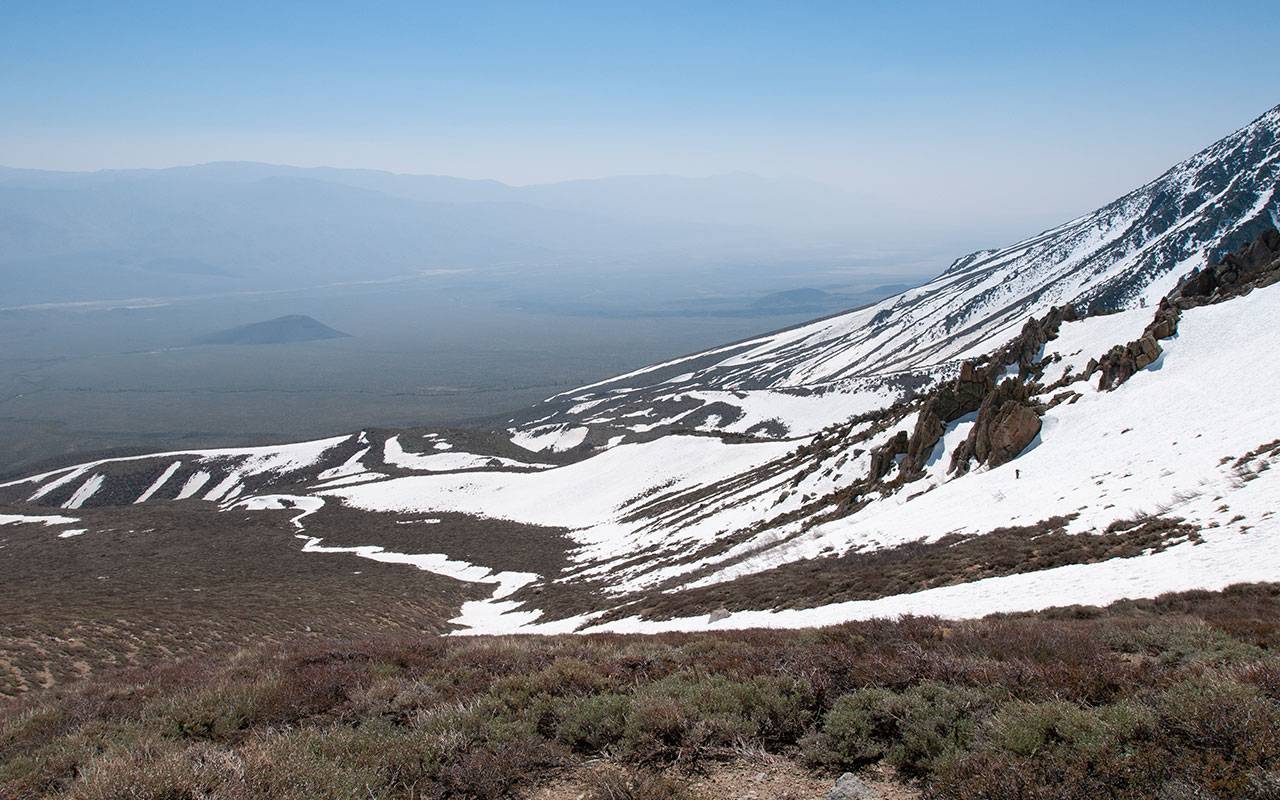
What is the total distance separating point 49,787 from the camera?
545cm

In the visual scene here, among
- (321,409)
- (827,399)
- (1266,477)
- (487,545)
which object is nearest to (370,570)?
(487,545)

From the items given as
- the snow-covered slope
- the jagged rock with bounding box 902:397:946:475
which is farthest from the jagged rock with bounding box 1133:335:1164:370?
the snow-covered slope

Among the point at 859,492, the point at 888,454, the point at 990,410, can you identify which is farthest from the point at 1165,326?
the point at 859,492

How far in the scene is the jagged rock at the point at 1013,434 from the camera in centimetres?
2112

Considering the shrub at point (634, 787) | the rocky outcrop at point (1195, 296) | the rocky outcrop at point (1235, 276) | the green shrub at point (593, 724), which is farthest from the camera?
the rocky outcrop at point (1235, 276)

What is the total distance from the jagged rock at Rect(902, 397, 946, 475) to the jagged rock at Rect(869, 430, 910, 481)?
0.52m

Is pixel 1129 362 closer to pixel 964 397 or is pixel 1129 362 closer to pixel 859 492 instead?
pixel 964 397

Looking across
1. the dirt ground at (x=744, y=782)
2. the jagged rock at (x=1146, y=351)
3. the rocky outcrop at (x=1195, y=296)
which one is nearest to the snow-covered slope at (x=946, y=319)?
the rocky outcrop at (x=1195, y=296)

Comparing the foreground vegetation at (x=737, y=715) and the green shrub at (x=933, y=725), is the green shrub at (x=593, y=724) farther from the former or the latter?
the green shrub at (x=933, y=725)

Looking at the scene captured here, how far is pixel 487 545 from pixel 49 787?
1354 inches

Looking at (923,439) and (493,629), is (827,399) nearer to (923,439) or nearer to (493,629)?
(923,439)

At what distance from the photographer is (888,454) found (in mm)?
26469

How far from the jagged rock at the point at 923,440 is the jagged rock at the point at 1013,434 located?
130 inches

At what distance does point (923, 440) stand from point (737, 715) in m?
22.3
